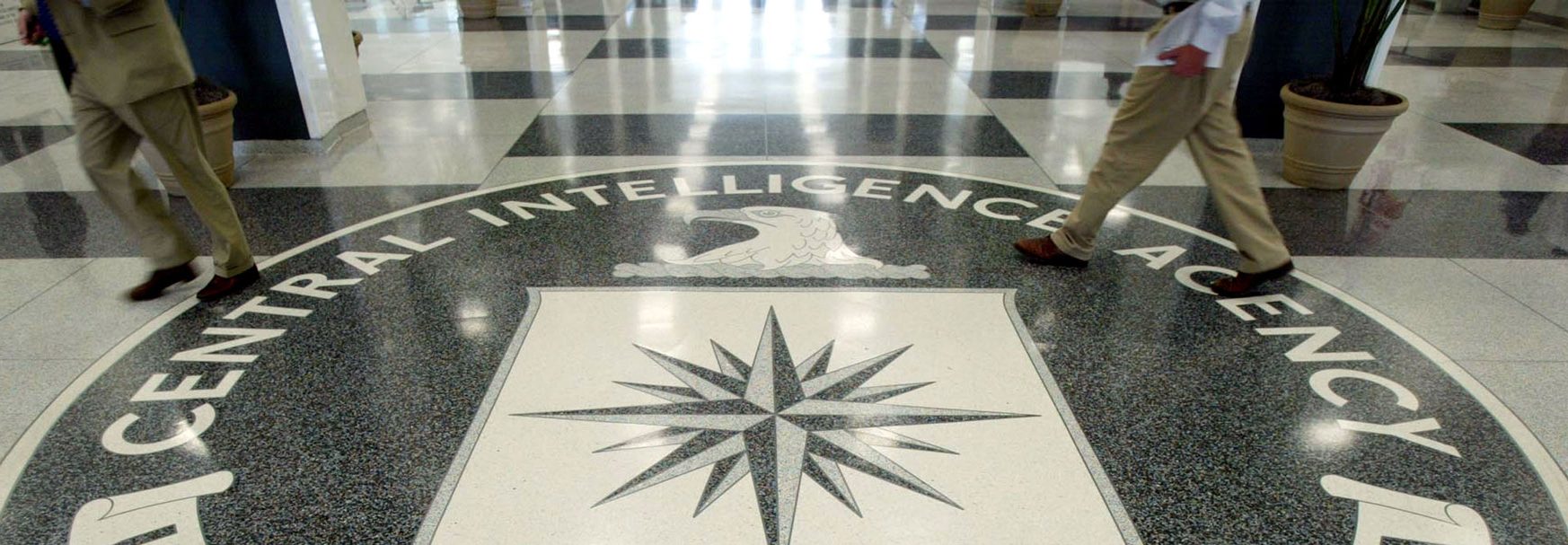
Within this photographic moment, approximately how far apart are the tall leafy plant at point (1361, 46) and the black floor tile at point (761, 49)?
329 cm

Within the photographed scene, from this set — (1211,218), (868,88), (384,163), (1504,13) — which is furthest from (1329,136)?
(1504,13)

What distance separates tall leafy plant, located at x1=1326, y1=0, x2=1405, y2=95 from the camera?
385 cm

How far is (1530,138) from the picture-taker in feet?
16.1

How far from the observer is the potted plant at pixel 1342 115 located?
386cm

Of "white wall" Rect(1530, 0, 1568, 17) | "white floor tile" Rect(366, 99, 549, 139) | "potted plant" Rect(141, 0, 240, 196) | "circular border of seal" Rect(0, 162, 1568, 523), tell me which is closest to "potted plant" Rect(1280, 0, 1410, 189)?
"circular border of seal" Rect(0, 162, 1568, 523)

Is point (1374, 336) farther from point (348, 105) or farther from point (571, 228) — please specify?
point (348, 105)

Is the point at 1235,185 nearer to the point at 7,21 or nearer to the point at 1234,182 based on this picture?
the point at 1234,182

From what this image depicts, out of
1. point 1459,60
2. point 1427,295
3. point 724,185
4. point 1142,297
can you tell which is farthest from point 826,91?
point 1459,60

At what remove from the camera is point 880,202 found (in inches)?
150

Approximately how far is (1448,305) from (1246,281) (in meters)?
0.64

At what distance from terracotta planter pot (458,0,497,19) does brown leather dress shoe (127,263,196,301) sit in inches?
246

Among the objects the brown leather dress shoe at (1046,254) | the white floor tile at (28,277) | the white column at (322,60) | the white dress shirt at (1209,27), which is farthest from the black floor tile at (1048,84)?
the white floor tile at (28,277)

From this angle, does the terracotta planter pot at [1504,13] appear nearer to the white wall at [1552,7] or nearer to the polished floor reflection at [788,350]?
the white wall at [1552,7]

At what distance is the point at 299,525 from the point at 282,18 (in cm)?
321
